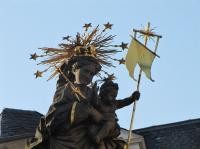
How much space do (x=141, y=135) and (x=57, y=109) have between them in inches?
422

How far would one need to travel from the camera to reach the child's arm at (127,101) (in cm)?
835

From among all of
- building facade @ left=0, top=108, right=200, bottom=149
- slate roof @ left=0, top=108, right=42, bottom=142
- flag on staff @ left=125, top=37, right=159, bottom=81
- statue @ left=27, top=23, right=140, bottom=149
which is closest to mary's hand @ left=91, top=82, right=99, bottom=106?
statue @ left=27, top=23, right=140, bottom=149

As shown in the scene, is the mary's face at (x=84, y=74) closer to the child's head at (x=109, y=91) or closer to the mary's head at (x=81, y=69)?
the mary's head at (x=81, y=69)

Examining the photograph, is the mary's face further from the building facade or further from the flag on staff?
the building facade

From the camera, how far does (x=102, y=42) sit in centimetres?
894

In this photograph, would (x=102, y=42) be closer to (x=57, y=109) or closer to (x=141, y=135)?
(x=57, y=109)

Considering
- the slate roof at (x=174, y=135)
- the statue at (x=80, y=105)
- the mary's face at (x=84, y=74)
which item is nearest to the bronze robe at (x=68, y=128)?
the statue at (x=80, y=105)

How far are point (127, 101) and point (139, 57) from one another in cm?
68

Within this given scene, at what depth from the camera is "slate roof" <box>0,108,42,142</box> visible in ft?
59.9

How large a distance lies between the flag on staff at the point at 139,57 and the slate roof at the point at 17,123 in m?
9.09

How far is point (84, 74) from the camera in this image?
27.5 ft

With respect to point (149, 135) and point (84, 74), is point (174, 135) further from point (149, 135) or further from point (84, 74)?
point (84, 74)

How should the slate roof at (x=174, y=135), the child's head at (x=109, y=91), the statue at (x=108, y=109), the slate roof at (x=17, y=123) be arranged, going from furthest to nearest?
the slate roof at (x=17, y=123)
the slate roof at (x=174, y=135)
the child's head at (x=109, y=91)
the statue at (x=108, y=109)

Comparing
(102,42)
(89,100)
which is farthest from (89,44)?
(89,100)
